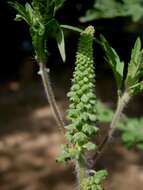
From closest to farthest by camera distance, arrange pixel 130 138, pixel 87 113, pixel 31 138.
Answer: pixel 87 113 → pixel 130 138 → pixel 31 138

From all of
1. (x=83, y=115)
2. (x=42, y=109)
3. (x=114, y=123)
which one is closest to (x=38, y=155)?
(x=42, y=109)

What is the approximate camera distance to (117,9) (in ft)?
12.3

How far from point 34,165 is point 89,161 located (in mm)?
7438

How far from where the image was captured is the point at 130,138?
3131 millimetres

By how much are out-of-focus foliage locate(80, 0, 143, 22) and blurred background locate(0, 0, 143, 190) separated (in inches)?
151

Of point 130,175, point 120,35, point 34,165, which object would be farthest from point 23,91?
point 130,175

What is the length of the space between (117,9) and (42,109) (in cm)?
740

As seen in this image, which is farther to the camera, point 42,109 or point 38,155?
point 42,109

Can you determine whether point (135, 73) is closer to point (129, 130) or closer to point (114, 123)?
point (114, 123)

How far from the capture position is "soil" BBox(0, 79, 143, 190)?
27.9 ft

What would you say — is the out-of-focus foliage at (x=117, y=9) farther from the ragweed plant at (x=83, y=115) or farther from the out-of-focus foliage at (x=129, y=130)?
the ragweed plant at (x=83, y=115)

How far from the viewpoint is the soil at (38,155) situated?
8.50 m

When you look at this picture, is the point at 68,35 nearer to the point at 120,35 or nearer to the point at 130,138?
the point at 120,35

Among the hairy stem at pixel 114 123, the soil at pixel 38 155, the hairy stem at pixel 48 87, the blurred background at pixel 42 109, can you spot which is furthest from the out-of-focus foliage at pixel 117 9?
the soil at pixel 38 155
